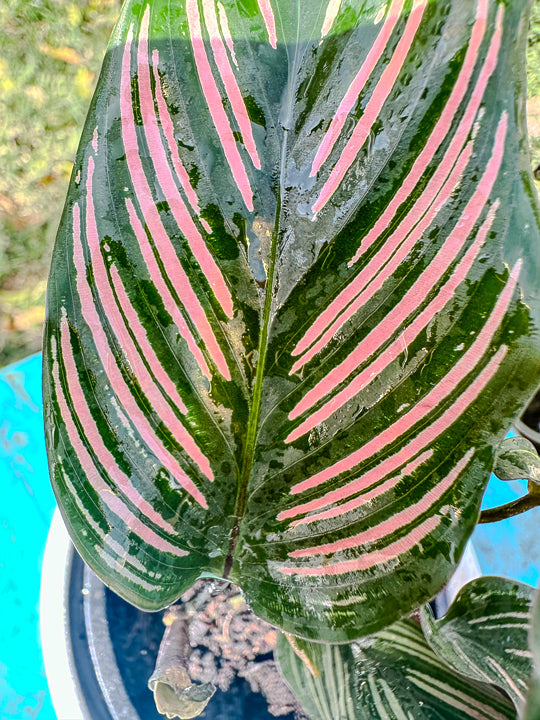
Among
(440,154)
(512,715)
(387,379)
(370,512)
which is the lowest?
(512,715)

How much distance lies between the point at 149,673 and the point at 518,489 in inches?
30.6

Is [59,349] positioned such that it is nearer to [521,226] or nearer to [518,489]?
[521,226]

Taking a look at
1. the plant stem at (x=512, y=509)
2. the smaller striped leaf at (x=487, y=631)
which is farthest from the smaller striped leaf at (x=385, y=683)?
the plant stem at (x=512, y=509)

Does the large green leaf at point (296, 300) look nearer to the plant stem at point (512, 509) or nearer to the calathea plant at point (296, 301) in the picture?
the calathea plant at point (296, 301)

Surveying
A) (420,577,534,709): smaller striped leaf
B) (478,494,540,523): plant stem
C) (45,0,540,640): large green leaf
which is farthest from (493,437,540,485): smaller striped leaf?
(45,0,540,640): large green leaf

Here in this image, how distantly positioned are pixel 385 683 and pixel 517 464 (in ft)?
1.13

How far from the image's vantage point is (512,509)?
2.27ft

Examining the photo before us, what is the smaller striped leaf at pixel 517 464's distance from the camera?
665 mm

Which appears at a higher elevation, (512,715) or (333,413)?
(333,413)

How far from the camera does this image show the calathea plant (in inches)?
16.1

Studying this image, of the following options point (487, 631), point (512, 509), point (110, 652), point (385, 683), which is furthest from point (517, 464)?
point (110, 652)

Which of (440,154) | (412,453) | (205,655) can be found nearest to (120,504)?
(412,453)

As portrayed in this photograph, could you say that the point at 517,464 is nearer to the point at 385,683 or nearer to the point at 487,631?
the point at 487,631

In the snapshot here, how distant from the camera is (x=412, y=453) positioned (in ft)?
1.57
